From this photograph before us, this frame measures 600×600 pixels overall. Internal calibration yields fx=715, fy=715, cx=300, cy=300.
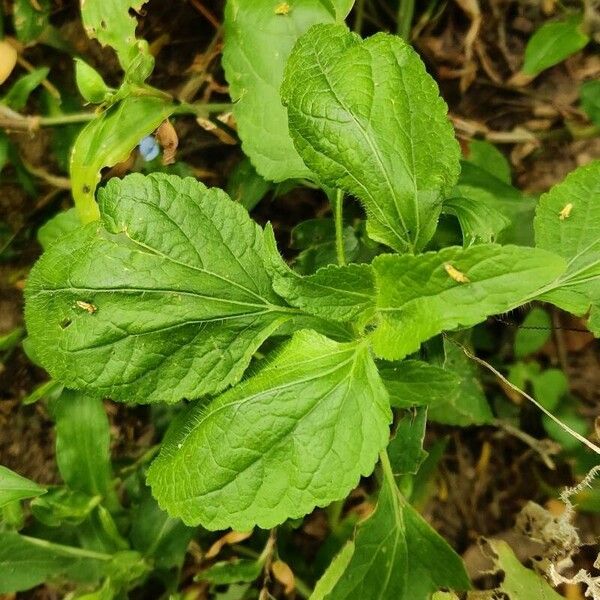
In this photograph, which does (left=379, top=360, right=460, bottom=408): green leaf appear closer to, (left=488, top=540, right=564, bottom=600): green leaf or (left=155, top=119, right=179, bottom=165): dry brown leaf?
(left=488, top=540, right=564, bottom=600): green leaf

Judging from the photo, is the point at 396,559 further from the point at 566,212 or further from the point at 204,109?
the point at 204,109

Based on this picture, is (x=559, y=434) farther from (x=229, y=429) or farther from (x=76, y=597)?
(x=76, y=597)

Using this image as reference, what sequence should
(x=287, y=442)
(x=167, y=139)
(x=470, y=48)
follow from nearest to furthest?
(x=287, y=442), (x=167, y=139), (x=470, y=48)

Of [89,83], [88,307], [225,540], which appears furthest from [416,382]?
[89,83]

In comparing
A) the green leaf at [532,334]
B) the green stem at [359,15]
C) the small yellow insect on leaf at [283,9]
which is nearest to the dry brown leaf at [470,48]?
the green stem at [359,15]

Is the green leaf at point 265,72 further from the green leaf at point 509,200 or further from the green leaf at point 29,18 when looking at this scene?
the green leaf at point 29,18

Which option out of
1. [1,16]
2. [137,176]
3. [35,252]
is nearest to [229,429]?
[137,176]

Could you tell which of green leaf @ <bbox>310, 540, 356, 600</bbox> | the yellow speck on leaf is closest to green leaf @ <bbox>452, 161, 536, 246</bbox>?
green leaf @ <bbox>310, 540, 356, 600</bbox>

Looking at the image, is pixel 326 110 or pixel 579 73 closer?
pixel 326 110
